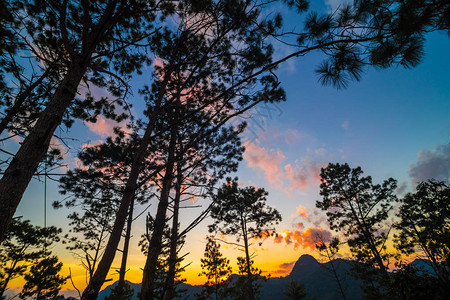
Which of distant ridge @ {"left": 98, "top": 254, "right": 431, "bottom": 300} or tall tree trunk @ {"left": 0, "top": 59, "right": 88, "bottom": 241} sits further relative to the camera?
distant ridge @ {"left": 98, "top": 254, "right": 431, "bottom": 300}

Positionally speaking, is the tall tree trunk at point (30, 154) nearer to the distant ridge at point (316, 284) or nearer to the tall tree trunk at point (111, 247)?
the tall tree trunk at point (111, 247)

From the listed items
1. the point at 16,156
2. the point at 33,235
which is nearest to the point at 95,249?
the point at 33,235

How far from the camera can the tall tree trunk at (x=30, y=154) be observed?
1537 millimetres

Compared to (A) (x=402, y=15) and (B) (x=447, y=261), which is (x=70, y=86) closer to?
(A) (x=402, y=15)

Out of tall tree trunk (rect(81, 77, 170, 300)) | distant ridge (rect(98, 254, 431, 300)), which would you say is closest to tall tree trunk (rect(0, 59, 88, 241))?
tall tree trunk (rect(81, 77, 170, 300))

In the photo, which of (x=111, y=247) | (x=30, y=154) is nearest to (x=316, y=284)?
(x=111, y=247)

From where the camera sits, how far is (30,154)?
176cm

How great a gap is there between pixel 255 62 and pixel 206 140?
4.54 meters

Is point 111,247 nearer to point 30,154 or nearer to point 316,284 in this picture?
point 30,154

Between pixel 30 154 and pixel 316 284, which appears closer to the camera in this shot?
pixel 30 154

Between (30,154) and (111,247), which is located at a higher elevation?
(30,154)

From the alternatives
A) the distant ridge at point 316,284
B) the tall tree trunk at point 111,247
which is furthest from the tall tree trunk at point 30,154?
the distant ridge at point 316,284

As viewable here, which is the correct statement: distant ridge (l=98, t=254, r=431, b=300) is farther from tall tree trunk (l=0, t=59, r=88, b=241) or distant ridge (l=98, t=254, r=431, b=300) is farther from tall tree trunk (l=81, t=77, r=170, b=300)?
tall tree trunk (l=0, t=59, r=88, b=241)

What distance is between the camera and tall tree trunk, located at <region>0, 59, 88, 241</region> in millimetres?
1537
